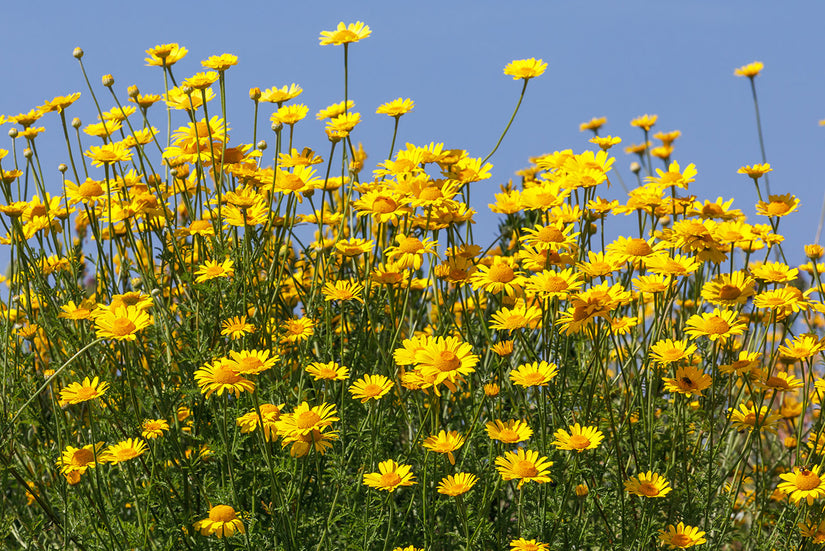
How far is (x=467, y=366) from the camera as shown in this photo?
2.28 meters

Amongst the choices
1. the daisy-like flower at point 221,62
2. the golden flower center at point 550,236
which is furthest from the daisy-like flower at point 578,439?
the daisy-like flower at point 221,62

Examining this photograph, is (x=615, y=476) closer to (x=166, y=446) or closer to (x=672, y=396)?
(x=672, y=396)

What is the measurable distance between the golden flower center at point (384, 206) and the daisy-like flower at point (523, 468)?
889mm

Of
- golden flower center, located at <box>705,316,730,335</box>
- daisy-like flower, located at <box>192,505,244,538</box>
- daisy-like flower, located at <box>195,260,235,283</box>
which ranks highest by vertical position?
daisy-like flower, located at <box>195,260,235,283</box>

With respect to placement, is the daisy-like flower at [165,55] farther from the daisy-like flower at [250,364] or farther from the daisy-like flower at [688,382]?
the daisy-like flower at [688,382]

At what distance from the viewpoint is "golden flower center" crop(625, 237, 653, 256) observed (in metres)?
2.77

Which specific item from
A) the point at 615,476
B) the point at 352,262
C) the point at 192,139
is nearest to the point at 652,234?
the point at 615,476

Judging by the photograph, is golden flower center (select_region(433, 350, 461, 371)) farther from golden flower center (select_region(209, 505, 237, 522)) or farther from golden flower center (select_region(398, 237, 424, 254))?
golden flower center (select_region(209, 505, 237, 522))

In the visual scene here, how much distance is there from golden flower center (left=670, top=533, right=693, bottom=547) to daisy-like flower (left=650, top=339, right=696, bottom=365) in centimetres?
49

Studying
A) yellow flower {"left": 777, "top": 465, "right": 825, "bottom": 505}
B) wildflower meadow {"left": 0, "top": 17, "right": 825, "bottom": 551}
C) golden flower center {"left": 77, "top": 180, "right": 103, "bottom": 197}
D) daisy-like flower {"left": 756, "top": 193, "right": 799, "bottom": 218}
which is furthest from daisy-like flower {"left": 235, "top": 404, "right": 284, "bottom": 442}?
daisy-like flower {"left": 756, "top": 193, "right": 799, "bottom": 218}

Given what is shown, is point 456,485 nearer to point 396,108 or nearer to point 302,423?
point 302,423

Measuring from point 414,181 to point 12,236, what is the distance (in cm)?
141

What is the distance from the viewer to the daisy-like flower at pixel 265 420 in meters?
2.41

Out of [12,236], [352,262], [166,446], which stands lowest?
[166,446]
